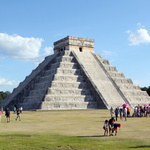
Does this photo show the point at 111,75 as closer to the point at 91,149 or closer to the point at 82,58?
the point at 82,58

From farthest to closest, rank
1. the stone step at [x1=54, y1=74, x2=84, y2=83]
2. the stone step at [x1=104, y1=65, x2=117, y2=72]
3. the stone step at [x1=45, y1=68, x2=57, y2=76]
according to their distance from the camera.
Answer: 1. the stone step at [x1=104, y1=65, x2=117, y2=72]
2. the stone step at [x1=45, y1=68, x2=57, y2=76]
3. the stone step at [x1=54, y1=74, x2=84, y2=83]

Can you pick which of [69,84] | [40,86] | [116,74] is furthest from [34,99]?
[116,74]

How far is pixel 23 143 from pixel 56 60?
137 ft

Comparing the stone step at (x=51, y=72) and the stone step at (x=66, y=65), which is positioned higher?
the stone step at (x=66, y=65)

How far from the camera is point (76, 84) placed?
4931 cm

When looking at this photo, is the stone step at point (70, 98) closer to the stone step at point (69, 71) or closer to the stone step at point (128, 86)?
the stone step at point (69, 71)

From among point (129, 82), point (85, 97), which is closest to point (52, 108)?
point (85, 97)

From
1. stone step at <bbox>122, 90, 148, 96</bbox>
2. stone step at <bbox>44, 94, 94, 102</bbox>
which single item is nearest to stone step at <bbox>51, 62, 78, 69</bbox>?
stone step at <bbox>44, 94, 94, 102</bbox>

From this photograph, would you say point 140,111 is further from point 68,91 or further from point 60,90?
point 60,90

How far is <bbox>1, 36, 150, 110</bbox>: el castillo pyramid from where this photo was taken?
45812 millimetres

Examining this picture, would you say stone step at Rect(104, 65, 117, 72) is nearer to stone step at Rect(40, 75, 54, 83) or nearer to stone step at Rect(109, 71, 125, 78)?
stone step at Rect(109, 71, 125, 78)

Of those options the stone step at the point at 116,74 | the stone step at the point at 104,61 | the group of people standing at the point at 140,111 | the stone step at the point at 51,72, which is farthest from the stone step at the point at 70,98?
the group of people standing at the point at 140,111

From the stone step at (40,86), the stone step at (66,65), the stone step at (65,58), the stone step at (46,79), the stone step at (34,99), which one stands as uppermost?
the stone step at (65,58)

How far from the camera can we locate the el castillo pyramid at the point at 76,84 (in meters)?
45.8
